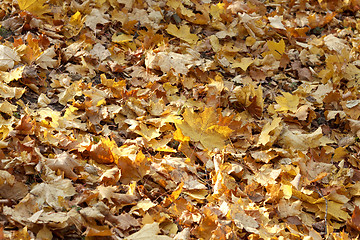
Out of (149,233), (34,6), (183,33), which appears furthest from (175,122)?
(34,6)

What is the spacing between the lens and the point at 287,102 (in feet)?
9.48

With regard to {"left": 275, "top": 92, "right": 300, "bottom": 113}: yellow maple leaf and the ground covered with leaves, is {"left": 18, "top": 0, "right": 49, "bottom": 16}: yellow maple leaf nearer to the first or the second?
the ground covered with leaves

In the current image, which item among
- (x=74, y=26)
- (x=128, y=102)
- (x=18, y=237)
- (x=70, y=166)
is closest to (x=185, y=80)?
(x=128, y=102)

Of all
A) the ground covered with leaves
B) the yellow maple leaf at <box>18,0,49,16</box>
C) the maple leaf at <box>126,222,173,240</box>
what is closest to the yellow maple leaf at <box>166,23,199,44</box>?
the ground covered with leaves

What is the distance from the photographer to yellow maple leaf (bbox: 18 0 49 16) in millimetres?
2908

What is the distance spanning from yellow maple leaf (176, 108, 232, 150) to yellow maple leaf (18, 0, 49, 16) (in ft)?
5.10

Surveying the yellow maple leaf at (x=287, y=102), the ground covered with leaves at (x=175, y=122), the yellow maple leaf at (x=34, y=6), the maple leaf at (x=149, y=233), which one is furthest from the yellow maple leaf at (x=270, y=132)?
the yellow maple leaf at (x=34, y=6)

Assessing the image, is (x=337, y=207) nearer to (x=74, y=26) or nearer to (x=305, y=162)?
(x=305, y=162)

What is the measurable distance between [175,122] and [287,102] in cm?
100

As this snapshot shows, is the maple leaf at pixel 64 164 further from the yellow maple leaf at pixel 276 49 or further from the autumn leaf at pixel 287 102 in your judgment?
the yellow maple leaf at pixel 276 49

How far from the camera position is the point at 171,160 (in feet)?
7.43

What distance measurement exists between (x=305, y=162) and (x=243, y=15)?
5.41ft

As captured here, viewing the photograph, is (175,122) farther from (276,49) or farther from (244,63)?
(276,49)

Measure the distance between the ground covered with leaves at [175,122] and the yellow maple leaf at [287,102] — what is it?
0.04ft
